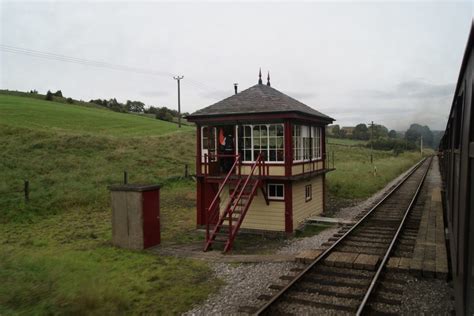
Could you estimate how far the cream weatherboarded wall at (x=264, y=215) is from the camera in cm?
1452

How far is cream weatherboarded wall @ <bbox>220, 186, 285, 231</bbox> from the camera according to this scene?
47.6 ft

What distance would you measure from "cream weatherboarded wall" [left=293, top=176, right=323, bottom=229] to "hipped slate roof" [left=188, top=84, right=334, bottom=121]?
296cm

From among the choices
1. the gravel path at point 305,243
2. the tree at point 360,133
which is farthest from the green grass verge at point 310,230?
the tree at point 360,133

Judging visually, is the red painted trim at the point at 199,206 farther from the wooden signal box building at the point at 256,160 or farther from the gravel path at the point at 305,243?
the gravel path at the point at 305,243

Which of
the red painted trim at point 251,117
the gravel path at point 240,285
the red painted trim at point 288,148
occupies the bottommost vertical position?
the gravel path at point 240,285

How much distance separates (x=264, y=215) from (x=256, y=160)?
7.20ft

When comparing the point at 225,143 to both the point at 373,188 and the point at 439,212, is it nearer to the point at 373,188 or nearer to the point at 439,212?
the point at 439,212

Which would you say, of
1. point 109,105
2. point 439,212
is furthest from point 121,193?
point 109,105

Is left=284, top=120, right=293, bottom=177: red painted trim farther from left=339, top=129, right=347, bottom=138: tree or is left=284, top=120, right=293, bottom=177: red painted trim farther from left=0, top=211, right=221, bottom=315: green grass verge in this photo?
left=339, top=129, right=347, bottom=138: tree

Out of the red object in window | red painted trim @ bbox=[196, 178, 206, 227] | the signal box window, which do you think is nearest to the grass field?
red painted trim @ bbox=[196, 178, 206, 227]

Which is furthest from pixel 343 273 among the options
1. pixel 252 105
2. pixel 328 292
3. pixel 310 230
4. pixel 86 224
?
pixel 86 224

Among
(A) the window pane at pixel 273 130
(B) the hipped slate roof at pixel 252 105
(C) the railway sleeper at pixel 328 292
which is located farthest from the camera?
(A) the window pane at pixel 273 130

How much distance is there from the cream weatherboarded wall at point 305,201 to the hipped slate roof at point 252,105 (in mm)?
2961

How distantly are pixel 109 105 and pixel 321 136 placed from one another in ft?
255
